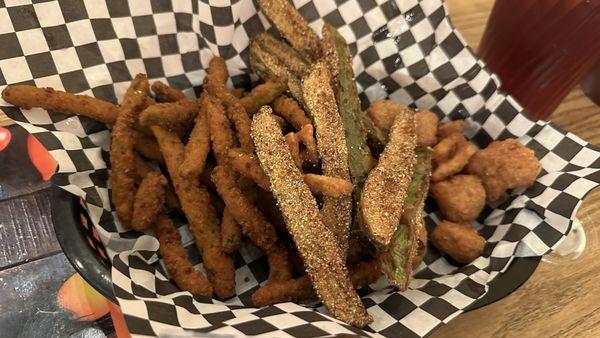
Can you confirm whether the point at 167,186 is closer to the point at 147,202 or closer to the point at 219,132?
the point at 147,202

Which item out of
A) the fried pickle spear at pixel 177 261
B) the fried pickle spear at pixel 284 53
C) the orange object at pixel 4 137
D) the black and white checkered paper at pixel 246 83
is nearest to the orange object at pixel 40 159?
the orange object at pixel 4 137

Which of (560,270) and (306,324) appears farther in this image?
(560,270)

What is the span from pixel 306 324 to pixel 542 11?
122 centimetres

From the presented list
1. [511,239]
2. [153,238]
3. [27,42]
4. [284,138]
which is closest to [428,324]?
[511,239]

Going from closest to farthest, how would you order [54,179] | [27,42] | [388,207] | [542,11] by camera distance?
[388,207]
[54,179]
[27,42]
[542,11]

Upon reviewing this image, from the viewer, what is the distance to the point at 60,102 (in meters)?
1.20

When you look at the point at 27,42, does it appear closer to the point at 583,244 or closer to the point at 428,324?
the point at 428,324

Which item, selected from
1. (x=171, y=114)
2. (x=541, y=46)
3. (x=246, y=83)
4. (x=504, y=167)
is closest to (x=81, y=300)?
(x=171, y=114)

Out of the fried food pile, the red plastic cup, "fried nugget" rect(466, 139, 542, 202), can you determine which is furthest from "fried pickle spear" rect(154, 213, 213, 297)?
the red plastic cup

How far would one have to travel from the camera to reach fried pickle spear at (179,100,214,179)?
1.14 meters

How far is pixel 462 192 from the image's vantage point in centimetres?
132

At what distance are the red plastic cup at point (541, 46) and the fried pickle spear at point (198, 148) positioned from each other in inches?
41.4

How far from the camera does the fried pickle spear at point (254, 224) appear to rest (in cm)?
112

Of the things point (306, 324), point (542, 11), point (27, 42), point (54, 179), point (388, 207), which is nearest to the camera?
point (306, 324)
